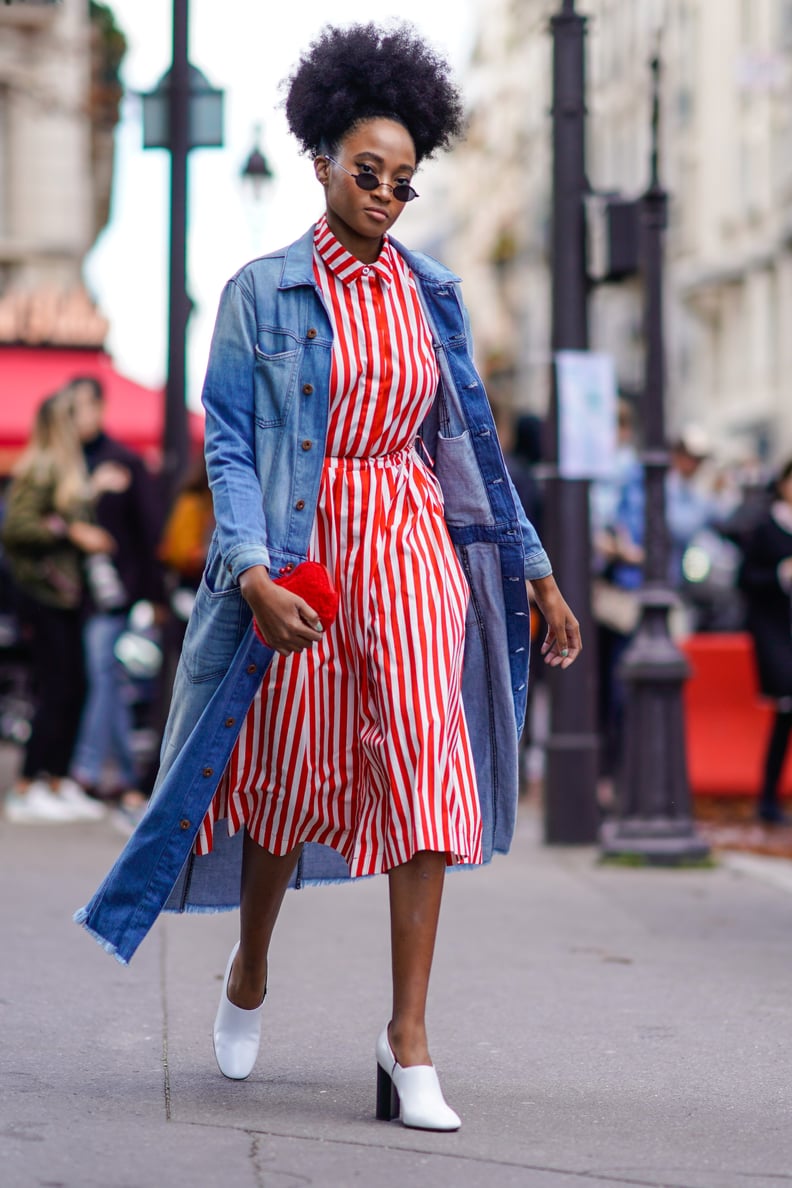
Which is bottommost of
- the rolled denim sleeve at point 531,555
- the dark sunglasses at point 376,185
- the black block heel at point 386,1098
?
the black block heel at point 386,1098

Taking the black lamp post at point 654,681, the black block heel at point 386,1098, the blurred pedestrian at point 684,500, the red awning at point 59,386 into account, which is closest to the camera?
the black block heel at point 386,1098

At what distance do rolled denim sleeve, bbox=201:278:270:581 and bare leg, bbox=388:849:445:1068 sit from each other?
668 mm

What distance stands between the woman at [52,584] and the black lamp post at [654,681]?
255 cm

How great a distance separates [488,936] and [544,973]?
0.66 metres

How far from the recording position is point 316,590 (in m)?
3.95

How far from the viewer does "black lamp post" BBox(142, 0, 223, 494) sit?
10719 millimetres

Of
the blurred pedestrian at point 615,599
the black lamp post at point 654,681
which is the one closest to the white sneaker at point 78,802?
the black lamp post at point 654,681

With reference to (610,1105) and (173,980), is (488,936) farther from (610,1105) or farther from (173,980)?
(610,1105)

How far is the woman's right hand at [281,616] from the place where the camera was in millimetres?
3920

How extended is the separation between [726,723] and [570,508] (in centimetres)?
276

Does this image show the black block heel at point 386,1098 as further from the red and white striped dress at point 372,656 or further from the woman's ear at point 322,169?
the woman's ear at point 322,169

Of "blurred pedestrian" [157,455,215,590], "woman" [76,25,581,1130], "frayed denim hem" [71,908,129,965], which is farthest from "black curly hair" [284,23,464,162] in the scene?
"blurred pedestrian" [157,455,215,590]

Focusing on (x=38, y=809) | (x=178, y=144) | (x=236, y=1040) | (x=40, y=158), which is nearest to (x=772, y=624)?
(x=38, y=809)

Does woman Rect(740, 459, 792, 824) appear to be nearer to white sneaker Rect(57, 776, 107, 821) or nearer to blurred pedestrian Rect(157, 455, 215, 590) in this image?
blurred pedestrian Rect(157, 455, 215, 590)
